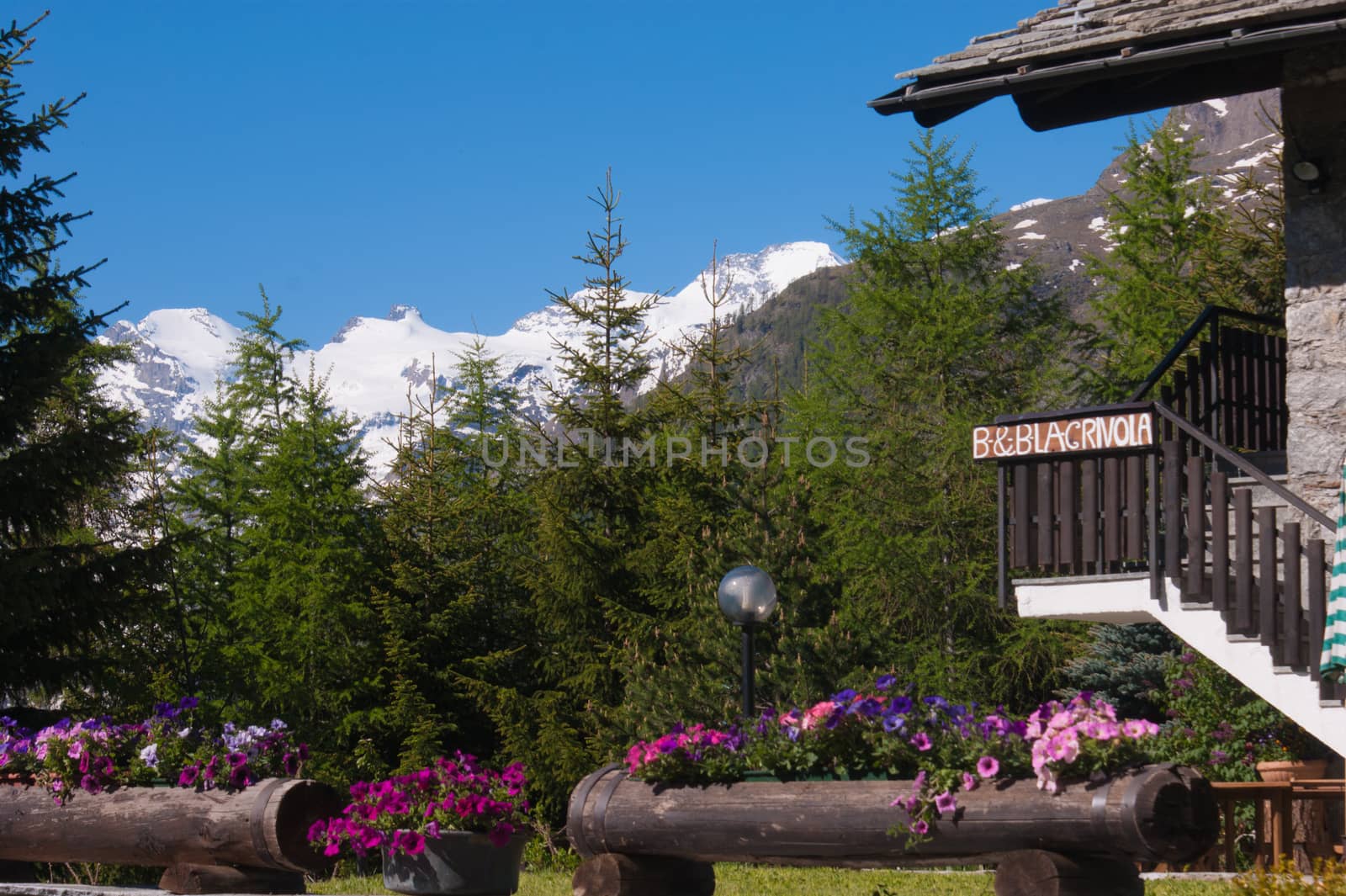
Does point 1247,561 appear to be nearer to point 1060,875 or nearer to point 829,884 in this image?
point 1060,875

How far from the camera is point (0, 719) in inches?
416

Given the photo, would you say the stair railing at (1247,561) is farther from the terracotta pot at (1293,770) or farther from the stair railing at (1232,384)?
the terracotta pot at (1293,770)

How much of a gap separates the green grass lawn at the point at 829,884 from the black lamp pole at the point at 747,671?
4.76 feet

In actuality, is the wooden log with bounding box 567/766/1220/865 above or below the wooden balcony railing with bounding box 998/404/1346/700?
below

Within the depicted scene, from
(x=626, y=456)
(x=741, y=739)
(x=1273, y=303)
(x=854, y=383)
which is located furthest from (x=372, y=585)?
(x=741, y=739)

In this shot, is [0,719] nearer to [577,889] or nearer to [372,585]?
[577,889]

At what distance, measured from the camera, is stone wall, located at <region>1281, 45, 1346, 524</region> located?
9.06m

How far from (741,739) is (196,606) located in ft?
76.3

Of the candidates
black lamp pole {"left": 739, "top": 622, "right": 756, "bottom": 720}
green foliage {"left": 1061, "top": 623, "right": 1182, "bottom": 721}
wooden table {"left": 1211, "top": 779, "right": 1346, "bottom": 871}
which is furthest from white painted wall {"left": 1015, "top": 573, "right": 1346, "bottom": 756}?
green foliage {"left": 1061, "top": 623, "right": 1182, "bottom": 721}

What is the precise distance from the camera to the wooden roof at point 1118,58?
8.46m

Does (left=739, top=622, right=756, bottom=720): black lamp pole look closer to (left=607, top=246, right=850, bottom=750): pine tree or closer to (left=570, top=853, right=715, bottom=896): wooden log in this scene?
(left=570, top=853, right=715, bottom=896): wooden log

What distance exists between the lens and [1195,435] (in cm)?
916

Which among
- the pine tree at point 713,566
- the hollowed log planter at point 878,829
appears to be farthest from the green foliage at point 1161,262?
the hollowed log planter at point 878,829

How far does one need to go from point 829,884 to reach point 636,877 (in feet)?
13.8
